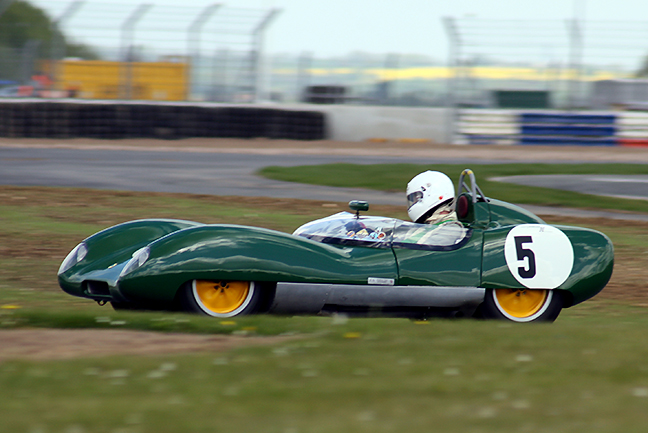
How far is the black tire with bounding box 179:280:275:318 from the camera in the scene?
4.98m

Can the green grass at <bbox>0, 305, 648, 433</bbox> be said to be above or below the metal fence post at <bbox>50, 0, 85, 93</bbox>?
below

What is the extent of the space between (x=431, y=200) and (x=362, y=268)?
915 millimetres

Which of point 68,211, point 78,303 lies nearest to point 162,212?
point 68,211

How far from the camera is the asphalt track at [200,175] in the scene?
1264cm

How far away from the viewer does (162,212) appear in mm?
10211

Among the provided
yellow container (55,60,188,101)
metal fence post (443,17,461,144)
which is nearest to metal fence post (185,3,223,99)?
yellow container (55,60,188,101)

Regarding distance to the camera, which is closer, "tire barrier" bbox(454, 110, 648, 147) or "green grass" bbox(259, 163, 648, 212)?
"green grass" bbox(259, 163, 648, 212)

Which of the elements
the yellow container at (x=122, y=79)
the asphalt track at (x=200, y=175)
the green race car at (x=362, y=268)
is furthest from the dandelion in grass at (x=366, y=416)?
the yellow container at (x=122, y=79)

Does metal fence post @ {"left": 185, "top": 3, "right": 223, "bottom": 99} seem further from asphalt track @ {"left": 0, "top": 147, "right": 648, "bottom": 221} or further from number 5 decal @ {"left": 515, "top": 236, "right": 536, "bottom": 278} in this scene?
number 5 decal @ {"left": 515, "top": 236, "right": 536, "bottom": 278}

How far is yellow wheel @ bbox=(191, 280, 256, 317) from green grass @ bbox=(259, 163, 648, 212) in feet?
25.2

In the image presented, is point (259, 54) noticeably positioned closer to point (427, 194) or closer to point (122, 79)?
point (122, 79)

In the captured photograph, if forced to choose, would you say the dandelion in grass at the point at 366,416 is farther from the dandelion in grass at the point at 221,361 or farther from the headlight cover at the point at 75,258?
the headlight cover at the point at 75,258

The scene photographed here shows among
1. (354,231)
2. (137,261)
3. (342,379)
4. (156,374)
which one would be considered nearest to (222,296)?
(137,261)

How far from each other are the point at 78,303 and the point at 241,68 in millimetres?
18469
